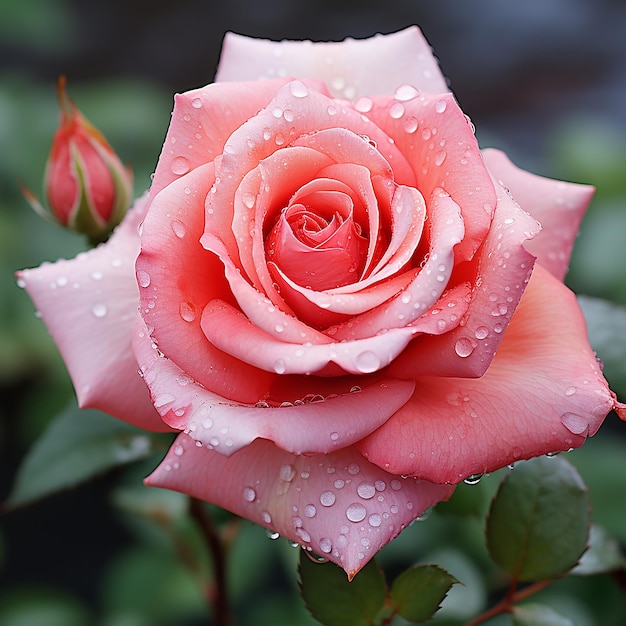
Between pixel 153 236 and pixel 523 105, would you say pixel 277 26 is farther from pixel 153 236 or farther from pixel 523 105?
pixel 153 236

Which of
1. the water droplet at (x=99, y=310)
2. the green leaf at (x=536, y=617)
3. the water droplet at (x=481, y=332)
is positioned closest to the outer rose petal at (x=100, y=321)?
the water droplet at (x=99, y=310)

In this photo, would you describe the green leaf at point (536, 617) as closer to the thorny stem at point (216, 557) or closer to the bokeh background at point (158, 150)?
the bokeh background at point (158, 150)

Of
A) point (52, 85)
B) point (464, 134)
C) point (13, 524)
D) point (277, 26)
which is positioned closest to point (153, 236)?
point (464, 134)

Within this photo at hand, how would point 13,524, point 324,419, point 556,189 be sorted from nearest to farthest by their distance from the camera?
point 324,419
point 556,189
point 13,524

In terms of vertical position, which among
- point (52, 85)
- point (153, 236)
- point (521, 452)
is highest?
point (153, 236)

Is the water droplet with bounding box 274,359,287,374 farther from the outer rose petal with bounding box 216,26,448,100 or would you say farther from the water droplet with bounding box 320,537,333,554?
the outer rose petal with bounding box 216,26,448,100

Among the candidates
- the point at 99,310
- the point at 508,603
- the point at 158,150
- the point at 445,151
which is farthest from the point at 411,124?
the point at 158,150

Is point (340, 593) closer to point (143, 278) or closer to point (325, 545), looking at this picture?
point (325, 545)

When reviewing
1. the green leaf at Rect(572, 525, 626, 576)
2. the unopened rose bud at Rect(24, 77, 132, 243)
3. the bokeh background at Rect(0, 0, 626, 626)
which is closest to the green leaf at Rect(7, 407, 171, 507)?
the bokeh background at Rect(0, 0, 626, 626)
